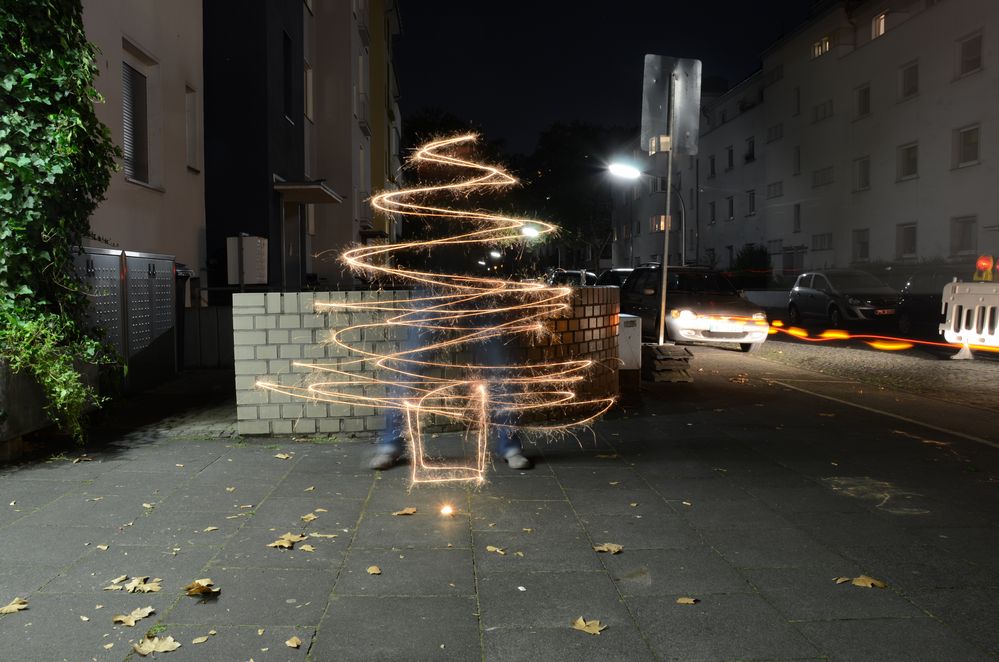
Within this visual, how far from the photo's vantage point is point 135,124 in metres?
12.2

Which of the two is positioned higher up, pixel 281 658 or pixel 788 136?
pixel 788 136

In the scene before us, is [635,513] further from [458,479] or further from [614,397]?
[614,397]

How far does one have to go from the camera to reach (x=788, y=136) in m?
39.1

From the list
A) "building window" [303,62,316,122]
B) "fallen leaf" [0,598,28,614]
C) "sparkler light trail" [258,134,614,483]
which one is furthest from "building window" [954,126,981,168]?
"fallen leaf" [0,598,28,614]

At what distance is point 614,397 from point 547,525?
15.1ft

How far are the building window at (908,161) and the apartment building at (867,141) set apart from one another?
0.05 metres

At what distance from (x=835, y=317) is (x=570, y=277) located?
8.04 metres

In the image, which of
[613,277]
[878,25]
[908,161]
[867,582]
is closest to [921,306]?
[613,277]

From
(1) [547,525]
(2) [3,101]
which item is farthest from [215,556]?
(2) [3,101]

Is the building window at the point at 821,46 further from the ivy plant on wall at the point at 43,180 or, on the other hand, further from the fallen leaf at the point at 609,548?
the fallen leaf at the point at 609,548

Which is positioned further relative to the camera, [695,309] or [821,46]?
[821,46]

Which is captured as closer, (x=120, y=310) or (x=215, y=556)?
(x=215, y=556)

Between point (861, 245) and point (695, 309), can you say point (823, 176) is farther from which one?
point (695, 309)

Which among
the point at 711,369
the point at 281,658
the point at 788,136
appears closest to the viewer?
the point at 281,658
